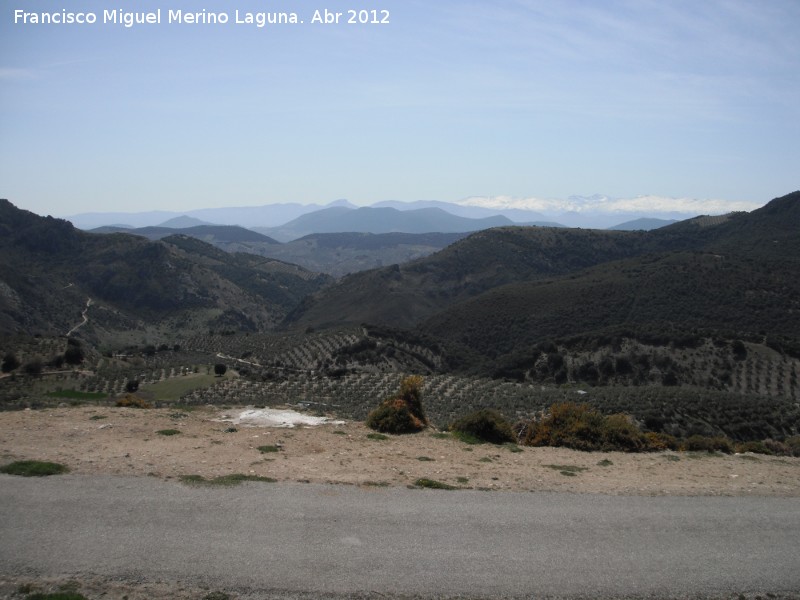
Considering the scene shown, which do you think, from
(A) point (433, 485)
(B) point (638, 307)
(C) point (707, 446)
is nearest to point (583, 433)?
(C) point (707, 446)

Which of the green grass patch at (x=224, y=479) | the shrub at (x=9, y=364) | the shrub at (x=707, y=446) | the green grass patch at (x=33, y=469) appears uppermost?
the green grass patch at (x=33, y=469)

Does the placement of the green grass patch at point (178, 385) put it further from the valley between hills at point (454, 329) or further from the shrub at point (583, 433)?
the shrub at point (583, 433)

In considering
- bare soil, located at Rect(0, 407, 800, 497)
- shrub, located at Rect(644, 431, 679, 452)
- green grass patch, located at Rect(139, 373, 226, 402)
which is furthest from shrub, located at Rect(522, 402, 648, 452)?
green grass patch, located at Rect(139, 373, 226, 402)

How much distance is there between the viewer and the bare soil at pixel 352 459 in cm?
1003

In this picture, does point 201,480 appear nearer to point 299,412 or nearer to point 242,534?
point 242,534

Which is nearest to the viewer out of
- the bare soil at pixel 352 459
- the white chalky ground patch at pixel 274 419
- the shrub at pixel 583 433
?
the bare soil at pixel 352 459

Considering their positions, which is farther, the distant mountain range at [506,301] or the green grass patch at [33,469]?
the distant mountain range at [506,301]

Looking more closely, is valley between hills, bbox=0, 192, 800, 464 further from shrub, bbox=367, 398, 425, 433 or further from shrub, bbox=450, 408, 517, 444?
shrub, bbox=450, 408, 517, 444

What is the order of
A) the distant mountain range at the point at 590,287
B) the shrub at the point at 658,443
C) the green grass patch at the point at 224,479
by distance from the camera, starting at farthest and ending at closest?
1. the distant mountain range at the point at 590,287
2. the shrub at the point at 658,443
3. the green grass patch at the point at 224,479

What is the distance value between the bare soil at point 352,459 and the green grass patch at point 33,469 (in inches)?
9.3

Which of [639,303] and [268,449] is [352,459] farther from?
[639,303]

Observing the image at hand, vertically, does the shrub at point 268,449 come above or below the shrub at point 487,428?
above

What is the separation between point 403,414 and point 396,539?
6.26 m

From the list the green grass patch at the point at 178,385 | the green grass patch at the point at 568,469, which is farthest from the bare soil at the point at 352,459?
the green grass patch at the point at 178,385
